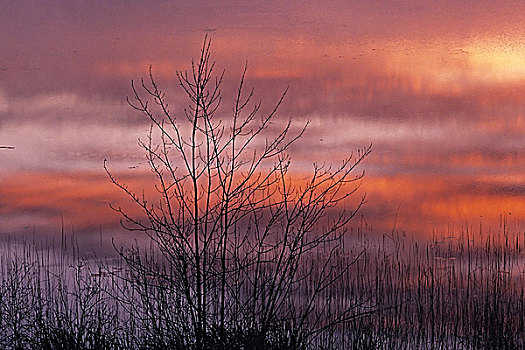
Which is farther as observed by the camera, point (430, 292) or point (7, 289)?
point (430, 292)

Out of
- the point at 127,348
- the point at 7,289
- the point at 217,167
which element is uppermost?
the point at 217,167

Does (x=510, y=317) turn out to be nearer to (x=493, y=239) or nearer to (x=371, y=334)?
(x=371, y=334)

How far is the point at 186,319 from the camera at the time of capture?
9.60m

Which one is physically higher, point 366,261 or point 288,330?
point 366,261

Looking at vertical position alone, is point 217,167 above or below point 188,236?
above

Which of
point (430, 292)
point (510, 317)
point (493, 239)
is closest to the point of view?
point (510, 317)

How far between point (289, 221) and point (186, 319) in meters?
2.15

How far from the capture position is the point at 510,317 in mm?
18031

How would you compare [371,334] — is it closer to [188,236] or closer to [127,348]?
[127,348]

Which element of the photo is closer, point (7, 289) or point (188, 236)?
point (188, 236)

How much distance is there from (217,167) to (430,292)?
13536 millimetres

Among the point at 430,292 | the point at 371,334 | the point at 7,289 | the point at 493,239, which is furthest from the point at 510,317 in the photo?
the point at 7,289

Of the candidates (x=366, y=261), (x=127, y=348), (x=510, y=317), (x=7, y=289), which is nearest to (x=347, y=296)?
(x=366, y=261)

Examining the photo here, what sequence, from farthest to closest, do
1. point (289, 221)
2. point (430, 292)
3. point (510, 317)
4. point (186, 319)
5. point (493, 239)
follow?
1. point (493, 239)
2. point (430, 292)
3. point (510, 317)
4. point (186, 319)
5. point (289, 221)
